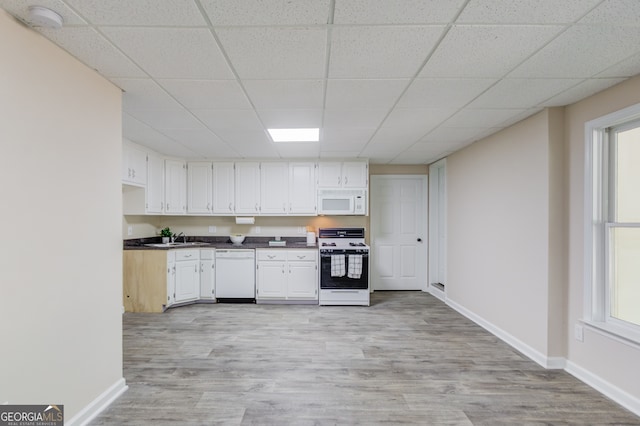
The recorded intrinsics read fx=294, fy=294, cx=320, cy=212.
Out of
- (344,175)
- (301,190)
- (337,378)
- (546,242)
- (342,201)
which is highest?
(344,175)

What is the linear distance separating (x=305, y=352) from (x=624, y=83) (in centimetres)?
335

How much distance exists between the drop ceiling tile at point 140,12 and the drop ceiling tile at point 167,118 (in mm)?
1192

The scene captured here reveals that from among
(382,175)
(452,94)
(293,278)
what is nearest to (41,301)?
(452,94)

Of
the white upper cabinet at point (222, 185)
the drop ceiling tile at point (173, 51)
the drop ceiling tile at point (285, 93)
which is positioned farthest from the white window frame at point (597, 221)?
the white upper cabinet at point (222, 185)

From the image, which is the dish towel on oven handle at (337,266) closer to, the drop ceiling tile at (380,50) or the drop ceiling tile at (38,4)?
the drop ceiling tile at (380,50)

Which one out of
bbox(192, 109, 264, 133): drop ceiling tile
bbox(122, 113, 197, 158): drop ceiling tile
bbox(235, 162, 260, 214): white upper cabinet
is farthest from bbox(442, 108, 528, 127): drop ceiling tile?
bbox(122, 113, 197, 158): drop ceiling tile

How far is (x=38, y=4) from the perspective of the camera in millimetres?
1326

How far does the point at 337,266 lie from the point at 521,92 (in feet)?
10.1

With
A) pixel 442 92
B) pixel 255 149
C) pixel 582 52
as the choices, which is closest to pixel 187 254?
pixel 255 149

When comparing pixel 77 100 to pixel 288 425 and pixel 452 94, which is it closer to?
pixel 288 425

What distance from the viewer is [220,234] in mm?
5152

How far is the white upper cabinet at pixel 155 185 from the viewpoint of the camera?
4.21 meters

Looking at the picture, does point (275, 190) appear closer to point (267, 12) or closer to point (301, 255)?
point (301, 255)

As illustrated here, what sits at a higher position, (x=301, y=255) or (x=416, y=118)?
(x=416, y=118)
